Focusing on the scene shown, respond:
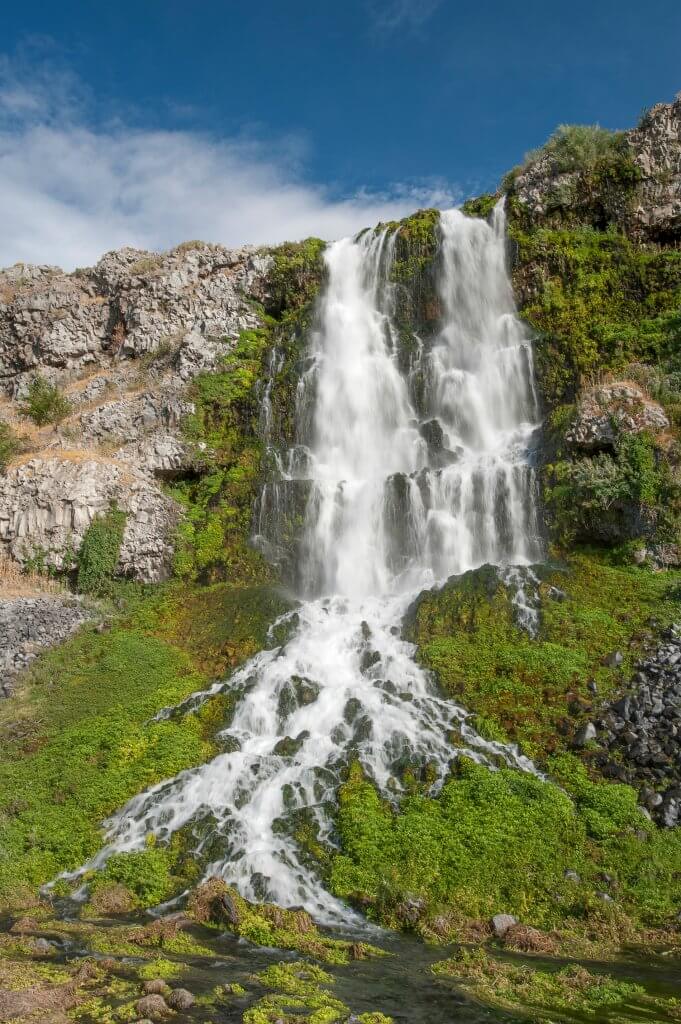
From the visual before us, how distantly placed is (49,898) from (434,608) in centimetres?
952

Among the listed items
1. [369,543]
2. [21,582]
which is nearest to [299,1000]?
[369,543]

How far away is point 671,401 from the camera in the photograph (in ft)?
61.1

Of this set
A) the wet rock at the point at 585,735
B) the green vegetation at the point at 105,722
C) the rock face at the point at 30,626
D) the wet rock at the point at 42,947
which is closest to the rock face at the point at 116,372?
the rock face at the point at 30,626

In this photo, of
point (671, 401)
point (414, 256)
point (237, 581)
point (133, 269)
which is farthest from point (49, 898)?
point (133, 269)

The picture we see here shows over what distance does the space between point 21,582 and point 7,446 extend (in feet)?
18.7

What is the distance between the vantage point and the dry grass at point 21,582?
2108cm

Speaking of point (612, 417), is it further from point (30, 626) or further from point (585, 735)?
point (30, 626)

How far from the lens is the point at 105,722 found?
14.0 m

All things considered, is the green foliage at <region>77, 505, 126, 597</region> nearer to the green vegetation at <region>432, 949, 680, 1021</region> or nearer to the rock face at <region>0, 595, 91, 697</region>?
the rock face at <region>0, 595, 91, 697</region>

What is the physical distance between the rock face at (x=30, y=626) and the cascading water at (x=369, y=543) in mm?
5531

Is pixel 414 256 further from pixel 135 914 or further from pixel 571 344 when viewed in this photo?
pixel 135 914

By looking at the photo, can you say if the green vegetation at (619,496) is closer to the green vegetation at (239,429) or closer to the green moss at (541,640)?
the green moss at (541,640)

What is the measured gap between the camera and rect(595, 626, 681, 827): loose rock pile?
33.7 feet

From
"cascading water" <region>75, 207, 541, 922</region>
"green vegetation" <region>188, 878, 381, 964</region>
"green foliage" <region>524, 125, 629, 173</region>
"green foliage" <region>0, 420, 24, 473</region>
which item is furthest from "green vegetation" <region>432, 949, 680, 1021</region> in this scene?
"green foliage" <region>524, 125, 629, 173</region>
